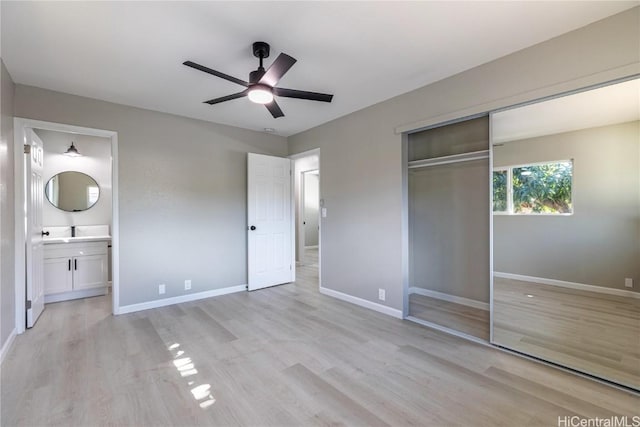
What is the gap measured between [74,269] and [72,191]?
1398 mm

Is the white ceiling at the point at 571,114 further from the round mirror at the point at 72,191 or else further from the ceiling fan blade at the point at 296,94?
the round mirror at the point at 72,191

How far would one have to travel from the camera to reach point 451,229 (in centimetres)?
400

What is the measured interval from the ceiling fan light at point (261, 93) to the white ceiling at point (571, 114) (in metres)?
2.10

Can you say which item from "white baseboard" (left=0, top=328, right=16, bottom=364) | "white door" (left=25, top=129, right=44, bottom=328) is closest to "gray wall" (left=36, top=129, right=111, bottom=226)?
"white door" (left=25, top=129, right=44, bottom=328)

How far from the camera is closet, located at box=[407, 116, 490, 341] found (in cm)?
345

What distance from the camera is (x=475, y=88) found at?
2.75 m

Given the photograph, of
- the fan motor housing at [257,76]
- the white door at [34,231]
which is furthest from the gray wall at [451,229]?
the white door at [34,231]

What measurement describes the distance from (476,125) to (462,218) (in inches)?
48.0

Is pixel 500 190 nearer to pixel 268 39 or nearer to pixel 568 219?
pixel 568 219

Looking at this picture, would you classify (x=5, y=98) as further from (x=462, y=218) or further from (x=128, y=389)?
(x=462, y=218)

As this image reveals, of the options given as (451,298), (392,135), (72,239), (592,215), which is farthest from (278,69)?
(72,239)

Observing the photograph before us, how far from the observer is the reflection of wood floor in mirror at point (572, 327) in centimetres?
235

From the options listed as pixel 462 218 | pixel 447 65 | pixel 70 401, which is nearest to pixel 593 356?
pixel 462 218

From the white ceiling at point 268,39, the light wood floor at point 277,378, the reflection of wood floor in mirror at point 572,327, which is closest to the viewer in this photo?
the light wood floor at point 277,378
